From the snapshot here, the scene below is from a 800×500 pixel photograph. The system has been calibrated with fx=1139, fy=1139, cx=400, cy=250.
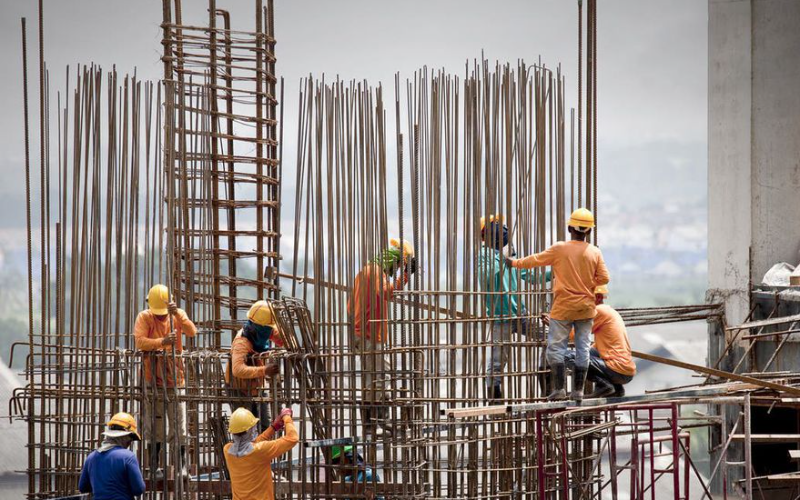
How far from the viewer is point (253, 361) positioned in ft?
31.6

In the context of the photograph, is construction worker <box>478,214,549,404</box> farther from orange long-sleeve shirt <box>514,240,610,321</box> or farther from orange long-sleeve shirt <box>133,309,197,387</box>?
orange long-sleeve shirt <box>133,309,197,387</box>

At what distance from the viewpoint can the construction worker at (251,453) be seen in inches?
342

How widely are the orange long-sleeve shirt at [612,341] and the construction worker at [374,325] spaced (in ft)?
5.23

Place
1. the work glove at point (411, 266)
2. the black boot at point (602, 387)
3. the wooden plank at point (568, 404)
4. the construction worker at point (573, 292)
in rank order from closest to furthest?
the wooden plank at point (568, 404) < the construction worker at point (573, 292) < the black boot at point (602, 387) < the work glove at point (411, 266)

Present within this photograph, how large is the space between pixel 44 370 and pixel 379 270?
3.42 metres

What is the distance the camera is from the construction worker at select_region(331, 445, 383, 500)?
30.9 ft

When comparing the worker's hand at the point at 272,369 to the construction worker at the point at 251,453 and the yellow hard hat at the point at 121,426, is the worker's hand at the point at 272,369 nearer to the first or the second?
the construction worker at the point at 251,453

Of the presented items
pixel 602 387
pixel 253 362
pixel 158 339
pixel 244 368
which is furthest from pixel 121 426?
pixel 602 387

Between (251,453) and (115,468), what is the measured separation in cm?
113

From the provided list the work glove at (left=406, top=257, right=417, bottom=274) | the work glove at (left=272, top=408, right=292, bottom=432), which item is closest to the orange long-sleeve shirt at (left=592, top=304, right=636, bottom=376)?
Result: the work glove at (left=406, top=257, right=417, bottom=274)

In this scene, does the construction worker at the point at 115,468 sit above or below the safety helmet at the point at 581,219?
below

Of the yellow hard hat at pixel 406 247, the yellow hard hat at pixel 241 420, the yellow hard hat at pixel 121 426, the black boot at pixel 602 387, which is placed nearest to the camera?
the yellow hard hat at pixel 241 420

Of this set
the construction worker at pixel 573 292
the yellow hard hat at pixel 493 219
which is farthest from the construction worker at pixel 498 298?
the construction worker at pixel 573 292

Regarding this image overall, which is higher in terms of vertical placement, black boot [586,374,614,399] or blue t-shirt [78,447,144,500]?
black boot [586,374,614,399]
